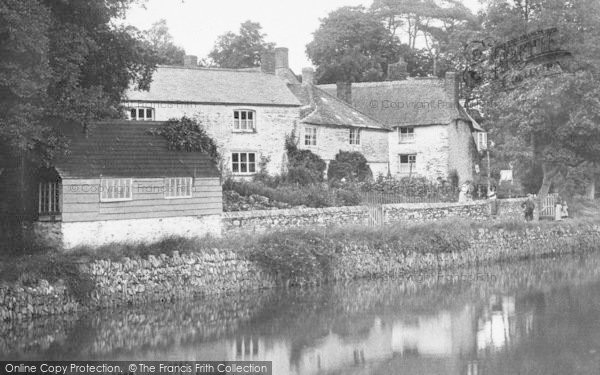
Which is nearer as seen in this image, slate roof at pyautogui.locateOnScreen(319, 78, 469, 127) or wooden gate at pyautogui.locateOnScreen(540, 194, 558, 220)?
wooden gate at pyautogui.locateOnScreen(540, 194, 558, 220)

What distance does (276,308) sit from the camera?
2523 cm

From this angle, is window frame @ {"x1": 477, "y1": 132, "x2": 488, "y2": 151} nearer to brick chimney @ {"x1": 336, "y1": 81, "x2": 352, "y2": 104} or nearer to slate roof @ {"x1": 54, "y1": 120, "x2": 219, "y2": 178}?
brick chimney @ {"x1": 336, "y1": 81, "x2": 352, "y2": 104}

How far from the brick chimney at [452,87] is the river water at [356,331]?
2775 cm

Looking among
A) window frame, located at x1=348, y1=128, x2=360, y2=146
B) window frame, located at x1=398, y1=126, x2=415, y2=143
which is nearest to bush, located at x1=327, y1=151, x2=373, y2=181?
window frame, located at x1=348, y1=128, x2=360, y2=146

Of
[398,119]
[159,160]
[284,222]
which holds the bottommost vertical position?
[284,222]

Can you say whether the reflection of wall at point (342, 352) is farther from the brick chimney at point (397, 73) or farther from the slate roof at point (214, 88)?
the brick chimney at point (397, 73)

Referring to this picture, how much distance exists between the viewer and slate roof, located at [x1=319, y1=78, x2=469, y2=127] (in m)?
55.7

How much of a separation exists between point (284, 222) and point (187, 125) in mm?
5905

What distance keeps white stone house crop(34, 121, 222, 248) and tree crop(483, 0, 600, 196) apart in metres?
22.2

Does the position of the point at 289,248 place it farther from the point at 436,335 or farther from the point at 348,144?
the point at 348,144

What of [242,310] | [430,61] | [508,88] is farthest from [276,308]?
[430,61]

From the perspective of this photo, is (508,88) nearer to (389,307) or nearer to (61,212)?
(389,307)

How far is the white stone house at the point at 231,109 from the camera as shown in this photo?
4350cm

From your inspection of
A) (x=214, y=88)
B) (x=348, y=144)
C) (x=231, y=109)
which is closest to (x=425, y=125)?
(x=348, y=144)
